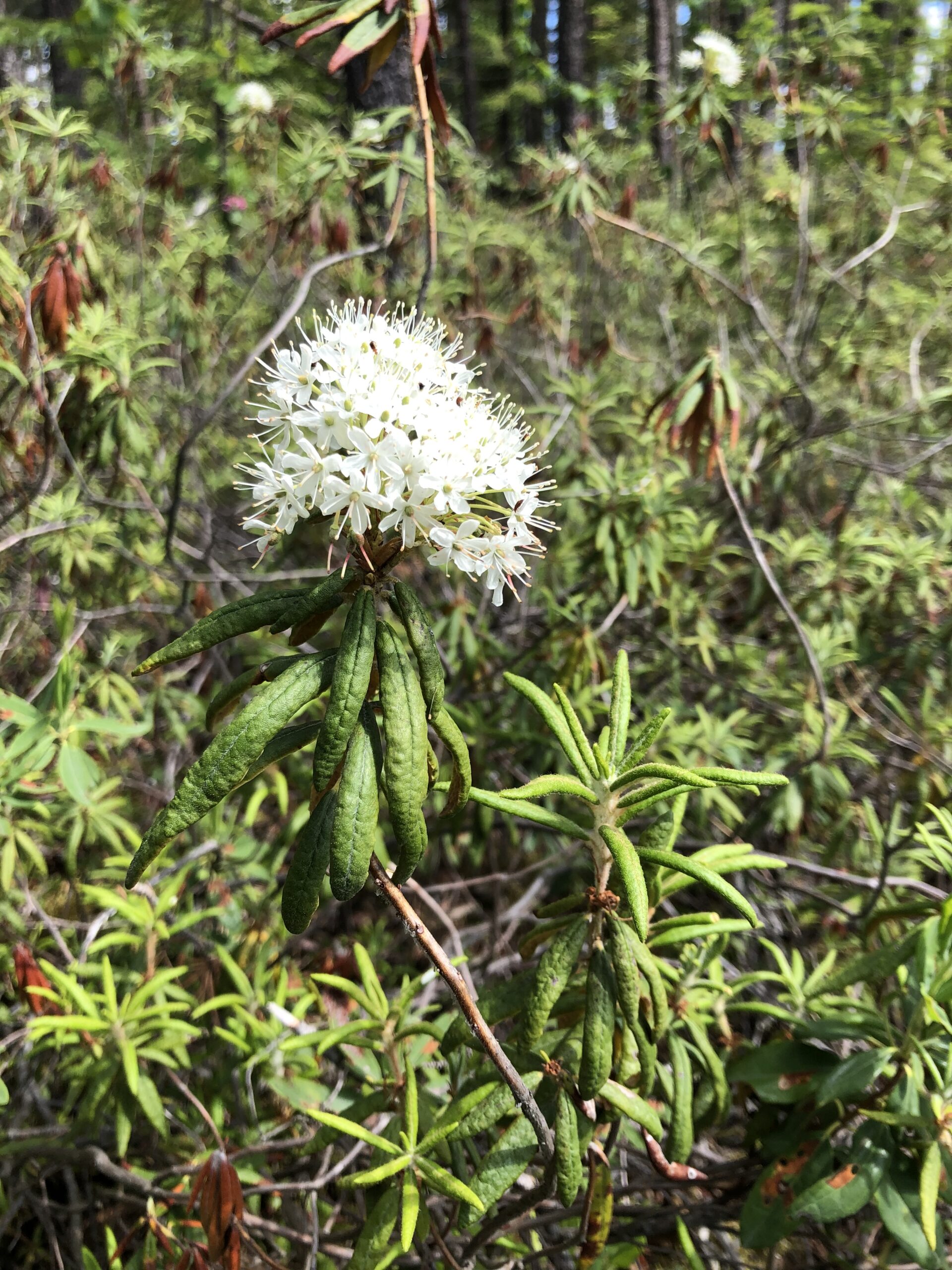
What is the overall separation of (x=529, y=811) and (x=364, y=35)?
1.83 meters

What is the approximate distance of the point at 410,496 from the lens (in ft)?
3.90

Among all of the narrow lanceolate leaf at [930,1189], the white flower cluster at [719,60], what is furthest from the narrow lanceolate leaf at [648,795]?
the white flower cluster at [719,60]

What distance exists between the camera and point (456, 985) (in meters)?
1.10

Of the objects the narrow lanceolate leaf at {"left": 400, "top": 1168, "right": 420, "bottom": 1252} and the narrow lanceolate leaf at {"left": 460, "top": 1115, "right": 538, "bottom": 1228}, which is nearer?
the narrow lanceolate leaf at {"left": 400, "top": 1168, "right": 420, "bottom": 1252}

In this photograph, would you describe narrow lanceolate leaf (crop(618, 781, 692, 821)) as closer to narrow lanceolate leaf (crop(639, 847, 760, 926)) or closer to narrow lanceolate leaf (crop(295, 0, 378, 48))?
narrow lanceolate leaf (crop(639, 847, 760, 926))

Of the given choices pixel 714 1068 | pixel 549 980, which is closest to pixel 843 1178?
pixel 714 1068

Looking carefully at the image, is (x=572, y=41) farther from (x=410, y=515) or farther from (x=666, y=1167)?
(x=666, y=1167)

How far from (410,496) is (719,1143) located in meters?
2.34

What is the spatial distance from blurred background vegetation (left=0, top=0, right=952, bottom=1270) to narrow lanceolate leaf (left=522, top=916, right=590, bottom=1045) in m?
0.52

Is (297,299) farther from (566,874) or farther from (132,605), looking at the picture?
(566,874)

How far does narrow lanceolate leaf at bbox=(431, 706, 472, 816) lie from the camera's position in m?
1.24

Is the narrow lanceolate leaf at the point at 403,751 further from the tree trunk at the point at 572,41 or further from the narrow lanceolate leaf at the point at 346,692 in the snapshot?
the tree trunk at the point at 572,41

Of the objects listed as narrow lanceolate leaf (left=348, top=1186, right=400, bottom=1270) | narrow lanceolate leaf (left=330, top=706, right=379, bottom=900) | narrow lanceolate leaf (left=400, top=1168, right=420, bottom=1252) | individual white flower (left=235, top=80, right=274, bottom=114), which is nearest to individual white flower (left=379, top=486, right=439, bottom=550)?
narrow lanceolate leaf (left=330, top=706, right=379, bottom=900)

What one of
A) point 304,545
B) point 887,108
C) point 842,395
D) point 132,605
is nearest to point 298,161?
point 304,545
